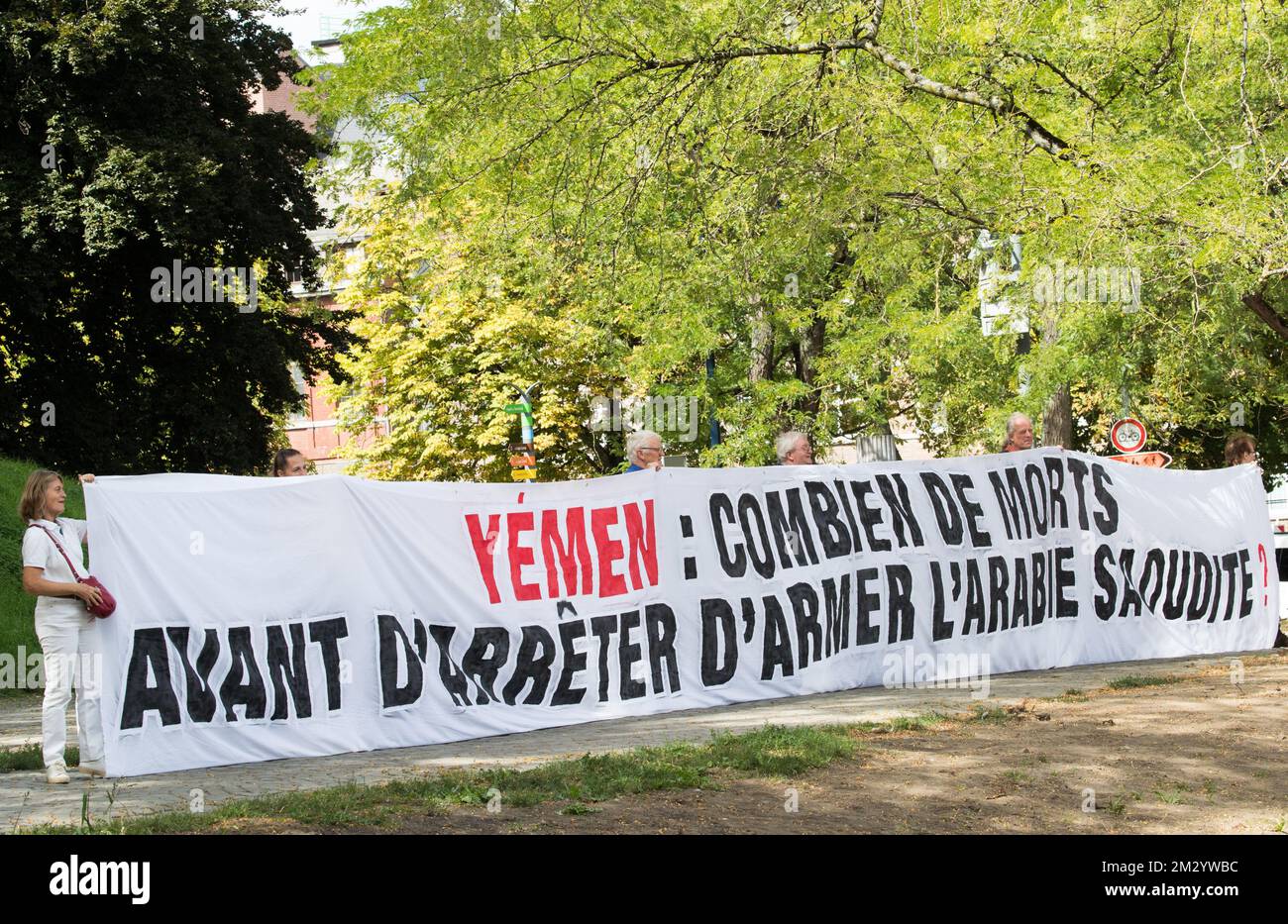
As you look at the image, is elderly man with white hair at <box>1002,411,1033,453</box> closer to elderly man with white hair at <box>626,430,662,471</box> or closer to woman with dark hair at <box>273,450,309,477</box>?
elderly man with white hair at <box>626,430,662,471</box>

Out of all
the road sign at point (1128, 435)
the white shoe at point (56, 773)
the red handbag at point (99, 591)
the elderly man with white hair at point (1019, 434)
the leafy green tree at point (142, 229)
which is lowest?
the white shoe at point (56, 773)

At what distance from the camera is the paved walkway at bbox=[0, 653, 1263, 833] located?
7.52 m

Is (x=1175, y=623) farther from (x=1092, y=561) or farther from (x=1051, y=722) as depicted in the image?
(x=1051, y=722)

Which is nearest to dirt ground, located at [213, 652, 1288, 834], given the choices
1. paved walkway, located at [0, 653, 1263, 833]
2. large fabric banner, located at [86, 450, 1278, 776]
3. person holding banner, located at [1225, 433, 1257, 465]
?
paved walkway, located at [0, 653, 1263, 833]

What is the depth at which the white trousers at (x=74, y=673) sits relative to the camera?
27.6 ft

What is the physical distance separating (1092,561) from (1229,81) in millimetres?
4354

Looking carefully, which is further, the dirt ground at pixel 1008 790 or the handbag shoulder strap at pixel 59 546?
the handbag shoulder strap at pixel 59 546

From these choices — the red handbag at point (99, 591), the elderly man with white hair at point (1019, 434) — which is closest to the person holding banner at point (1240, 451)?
the elderly man with white hair at point (1019, 434)

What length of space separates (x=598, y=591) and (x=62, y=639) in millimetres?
3728

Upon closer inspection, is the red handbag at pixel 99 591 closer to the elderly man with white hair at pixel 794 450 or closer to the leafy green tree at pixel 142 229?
the elderly man with white hair at pixel 794 450

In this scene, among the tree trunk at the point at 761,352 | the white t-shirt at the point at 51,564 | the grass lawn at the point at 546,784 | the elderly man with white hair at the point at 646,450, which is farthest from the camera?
the tree trunk at the point at 761,352

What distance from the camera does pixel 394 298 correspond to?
4638 centimetres

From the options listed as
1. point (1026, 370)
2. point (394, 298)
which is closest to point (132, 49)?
point (394, 298)
